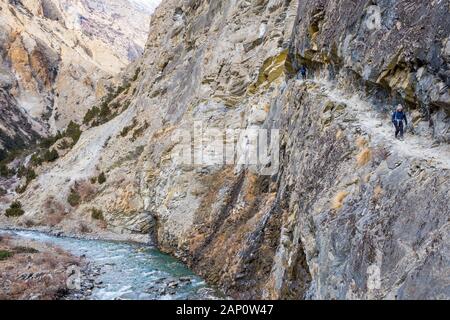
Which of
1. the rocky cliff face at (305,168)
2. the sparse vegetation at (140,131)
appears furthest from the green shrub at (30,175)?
the sparse vegetation at (140,131)

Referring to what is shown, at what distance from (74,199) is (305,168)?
3256cm

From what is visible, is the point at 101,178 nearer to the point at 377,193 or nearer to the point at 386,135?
the point at 386,135

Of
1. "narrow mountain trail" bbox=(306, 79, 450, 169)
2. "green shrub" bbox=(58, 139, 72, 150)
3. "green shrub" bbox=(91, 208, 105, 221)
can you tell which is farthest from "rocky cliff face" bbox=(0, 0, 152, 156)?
"narrow mountain trail" bbox=(306, 79, 450, 169)

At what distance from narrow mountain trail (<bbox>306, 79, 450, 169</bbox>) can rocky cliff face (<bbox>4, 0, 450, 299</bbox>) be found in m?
0.08

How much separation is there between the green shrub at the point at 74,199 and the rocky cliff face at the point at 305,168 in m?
0.55

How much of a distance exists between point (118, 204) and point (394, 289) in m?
34.0

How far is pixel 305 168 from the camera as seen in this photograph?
19.7 m

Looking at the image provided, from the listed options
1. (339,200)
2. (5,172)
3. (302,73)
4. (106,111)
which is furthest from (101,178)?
(339,200)

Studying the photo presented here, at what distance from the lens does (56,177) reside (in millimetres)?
51469

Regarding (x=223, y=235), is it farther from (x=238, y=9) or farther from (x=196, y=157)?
(x=238, y=9)

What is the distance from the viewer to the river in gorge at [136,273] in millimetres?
21859

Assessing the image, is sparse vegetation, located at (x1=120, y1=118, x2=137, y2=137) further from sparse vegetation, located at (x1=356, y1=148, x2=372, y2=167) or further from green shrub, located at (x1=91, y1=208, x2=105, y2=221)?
sparse vegetation, located at (x1=356, y1=148, x2=372, y2=167)

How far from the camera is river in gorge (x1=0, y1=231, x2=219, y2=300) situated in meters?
21.9

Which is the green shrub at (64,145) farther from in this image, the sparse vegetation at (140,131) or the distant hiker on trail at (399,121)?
the distant hiker on trail at (399,121)
